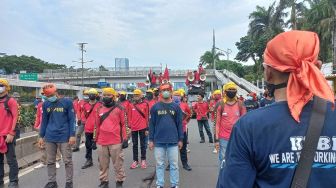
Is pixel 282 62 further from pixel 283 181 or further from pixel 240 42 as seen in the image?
pixel 240 42

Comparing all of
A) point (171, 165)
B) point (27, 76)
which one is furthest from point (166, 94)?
point (27, 76)

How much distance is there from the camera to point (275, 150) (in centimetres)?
207

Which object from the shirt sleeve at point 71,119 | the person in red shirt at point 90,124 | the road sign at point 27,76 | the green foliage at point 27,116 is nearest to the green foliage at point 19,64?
the road sign at point 27,76

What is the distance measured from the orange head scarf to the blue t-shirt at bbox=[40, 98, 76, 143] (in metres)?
6.01

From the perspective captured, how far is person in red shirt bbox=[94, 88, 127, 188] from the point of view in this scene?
24.9 ft

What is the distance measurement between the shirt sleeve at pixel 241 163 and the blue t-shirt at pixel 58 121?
5.94 metres

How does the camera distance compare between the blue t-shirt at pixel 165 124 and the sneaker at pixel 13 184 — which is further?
the sneaker at pixel 13 184

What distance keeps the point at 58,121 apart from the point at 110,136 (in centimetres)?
99

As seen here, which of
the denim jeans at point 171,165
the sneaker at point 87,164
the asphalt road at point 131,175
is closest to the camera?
the denim jeans at point 171,165

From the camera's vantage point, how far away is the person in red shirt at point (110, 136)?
24.9 ft

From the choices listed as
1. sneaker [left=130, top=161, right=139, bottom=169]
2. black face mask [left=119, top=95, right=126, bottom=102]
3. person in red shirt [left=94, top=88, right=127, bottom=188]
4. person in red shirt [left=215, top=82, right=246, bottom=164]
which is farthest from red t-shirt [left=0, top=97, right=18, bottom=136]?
black face mask [left=119, top=95, right=126, bottom=102]

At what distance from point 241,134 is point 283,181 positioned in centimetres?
29

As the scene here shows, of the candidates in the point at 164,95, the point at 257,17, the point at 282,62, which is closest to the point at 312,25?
the point at 257,17

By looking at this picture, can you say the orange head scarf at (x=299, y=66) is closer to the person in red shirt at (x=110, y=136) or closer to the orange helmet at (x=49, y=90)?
the person in red shirt at (x=110, y=136)
